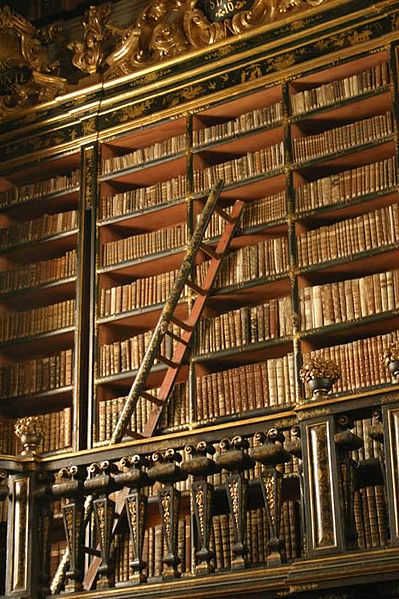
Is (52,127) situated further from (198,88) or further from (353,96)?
(353,96)

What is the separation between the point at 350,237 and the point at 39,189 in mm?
2181

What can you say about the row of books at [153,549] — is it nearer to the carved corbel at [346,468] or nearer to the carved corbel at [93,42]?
the carved corbel at [346,468]

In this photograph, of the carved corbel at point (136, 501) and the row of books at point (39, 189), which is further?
→ the row of books at point (39, 189)

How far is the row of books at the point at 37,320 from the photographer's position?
23.5 ft

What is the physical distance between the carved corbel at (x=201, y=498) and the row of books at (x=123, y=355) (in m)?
1.70

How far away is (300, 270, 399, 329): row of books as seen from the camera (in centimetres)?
604

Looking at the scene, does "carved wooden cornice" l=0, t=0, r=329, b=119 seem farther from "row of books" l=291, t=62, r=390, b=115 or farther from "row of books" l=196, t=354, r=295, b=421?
"row of books" l=196, t=354, r=295, b=421

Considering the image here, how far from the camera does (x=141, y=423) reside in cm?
661

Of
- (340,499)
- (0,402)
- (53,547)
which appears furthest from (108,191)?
(340,499)

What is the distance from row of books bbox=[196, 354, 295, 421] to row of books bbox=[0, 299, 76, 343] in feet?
3.34

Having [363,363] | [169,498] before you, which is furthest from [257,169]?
[169,498]

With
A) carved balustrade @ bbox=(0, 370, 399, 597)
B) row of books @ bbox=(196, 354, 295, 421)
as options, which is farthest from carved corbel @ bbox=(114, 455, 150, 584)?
row of books @ bbox=(196, 354, 295, 421)

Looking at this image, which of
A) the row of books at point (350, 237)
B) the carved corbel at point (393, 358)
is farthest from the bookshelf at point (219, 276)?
the carved corbel at point (393, 358)

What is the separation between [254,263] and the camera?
258 inches
